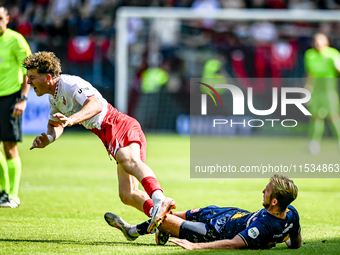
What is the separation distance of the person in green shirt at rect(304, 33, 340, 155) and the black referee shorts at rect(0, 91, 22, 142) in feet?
30.3

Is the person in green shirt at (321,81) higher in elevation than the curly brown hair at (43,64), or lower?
lower

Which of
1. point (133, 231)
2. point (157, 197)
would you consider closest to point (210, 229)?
point (157, 197)

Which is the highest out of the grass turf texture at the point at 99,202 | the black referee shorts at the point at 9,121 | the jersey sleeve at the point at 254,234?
the black referee shorts at the point at 9,121

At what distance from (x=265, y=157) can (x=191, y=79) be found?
673 cm

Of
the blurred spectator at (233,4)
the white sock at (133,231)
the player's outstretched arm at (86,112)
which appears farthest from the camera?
the blurred spectator at (233,4)

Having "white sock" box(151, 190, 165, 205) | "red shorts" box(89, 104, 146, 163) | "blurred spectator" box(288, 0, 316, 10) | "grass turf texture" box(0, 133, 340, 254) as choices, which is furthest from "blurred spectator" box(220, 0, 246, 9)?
"white sock" box(151, 190, 165, 205)

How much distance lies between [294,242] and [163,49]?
50.4ft

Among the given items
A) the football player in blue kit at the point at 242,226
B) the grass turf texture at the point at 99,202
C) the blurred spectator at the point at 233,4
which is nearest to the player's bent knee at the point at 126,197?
the football player in blue kit at the point at 242,226

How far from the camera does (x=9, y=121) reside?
22.5 ft

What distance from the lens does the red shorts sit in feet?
15.7

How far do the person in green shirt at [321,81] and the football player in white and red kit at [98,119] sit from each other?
390 inches

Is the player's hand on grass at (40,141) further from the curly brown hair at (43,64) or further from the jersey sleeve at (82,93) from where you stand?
the curly brown hair at (43,64)

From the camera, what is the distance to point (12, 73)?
699 centimetres

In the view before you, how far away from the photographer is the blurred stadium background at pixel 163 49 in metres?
17.9
